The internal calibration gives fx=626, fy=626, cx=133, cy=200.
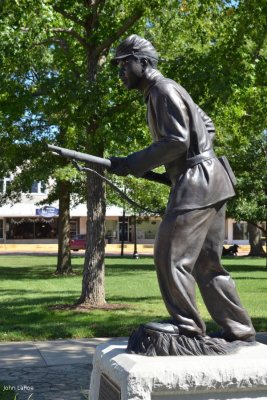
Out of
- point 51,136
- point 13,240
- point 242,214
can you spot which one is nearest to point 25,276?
point 51,136

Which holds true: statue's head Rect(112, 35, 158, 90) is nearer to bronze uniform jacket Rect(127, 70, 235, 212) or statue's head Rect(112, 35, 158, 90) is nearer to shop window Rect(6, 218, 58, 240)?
bronze uniform jacket Rect(127, 70, 235, 212)

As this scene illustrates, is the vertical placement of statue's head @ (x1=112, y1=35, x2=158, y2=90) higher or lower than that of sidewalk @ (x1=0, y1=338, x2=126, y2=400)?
higher

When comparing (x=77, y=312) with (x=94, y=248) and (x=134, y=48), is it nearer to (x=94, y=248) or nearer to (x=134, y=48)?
(x=94, y=248)

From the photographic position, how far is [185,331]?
4.01 meters

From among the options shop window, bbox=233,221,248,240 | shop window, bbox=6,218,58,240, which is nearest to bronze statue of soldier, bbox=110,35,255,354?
shop window, bbox=6,218,58,240

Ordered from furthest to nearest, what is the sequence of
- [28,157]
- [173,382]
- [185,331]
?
[28,157]
[185,331]
[173,382]

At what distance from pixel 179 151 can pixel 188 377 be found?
4.66 feet

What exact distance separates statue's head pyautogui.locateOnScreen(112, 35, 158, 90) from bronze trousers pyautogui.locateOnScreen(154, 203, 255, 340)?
1.02m

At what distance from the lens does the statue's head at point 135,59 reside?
4328 millimetres

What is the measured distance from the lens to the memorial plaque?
3822 mm

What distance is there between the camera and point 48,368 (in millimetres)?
7707

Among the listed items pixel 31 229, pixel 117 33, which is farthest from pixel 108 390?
pixel 31 229

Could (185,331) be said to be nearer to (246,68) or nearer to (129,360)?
(129,360)

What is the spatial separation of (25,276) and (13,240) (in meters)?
37.1
